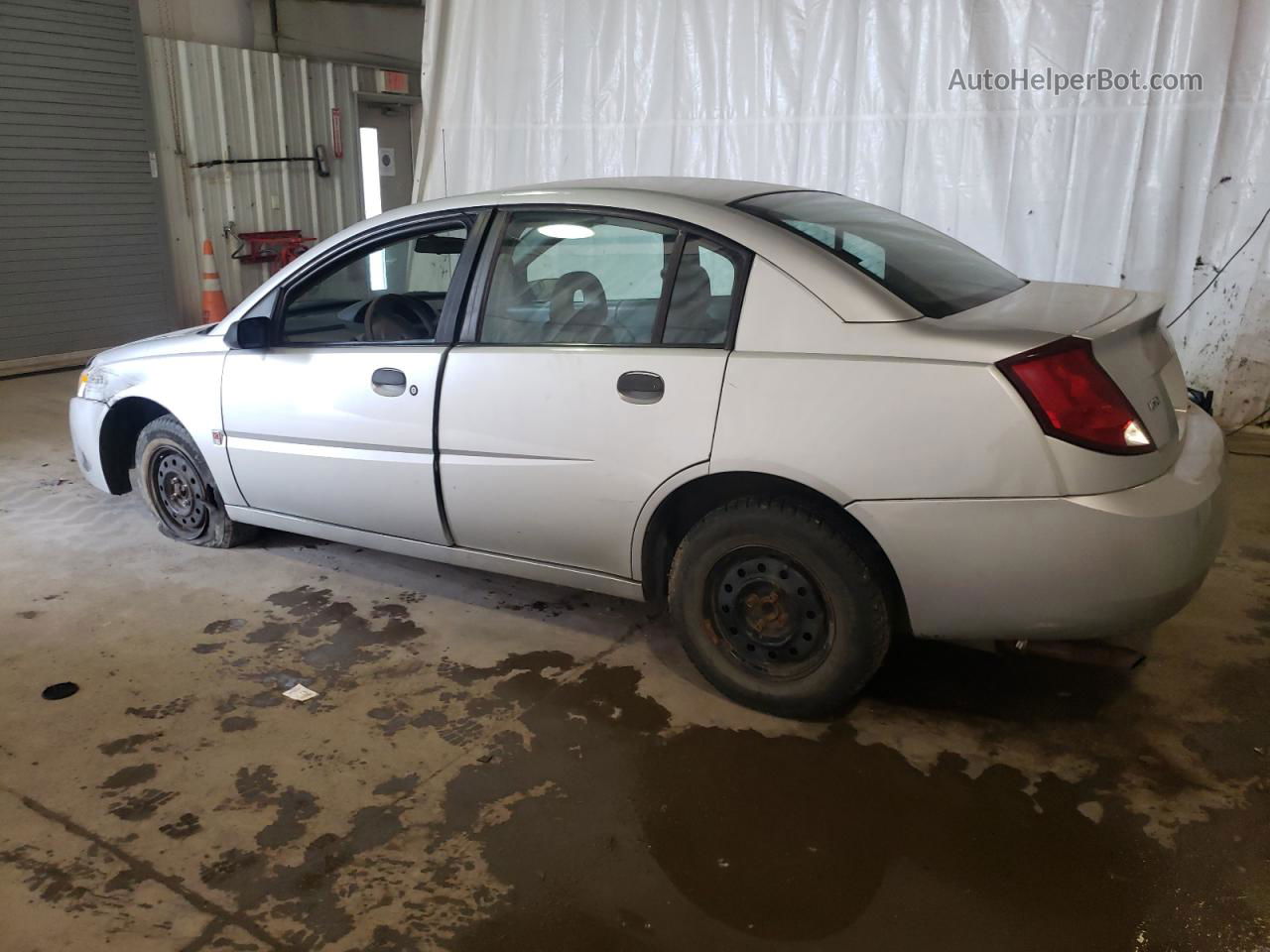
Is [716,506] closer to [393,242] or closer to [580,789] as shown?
[580,789]

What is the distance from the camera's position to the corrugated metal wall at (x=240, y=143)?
8961mm

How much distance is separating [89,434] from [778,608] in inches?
131

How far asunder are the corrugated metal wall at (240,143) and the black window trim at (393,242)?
22.1ft

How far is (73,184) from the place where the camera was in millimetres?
8305

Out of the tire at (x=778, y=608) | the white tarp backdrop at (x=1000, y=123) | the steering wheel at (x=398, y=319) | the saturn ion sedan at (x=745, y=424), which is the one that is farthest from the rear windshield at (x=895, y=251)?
the white tarp backdrop at (x=1000, y=123)

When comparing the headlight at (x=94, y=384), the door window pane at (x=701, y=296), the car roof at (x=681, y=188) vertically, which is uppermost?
the car roof at (x=681, y=188)

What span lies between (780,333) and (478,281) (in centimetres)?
110

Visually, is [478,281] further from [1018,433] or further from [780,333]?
[1018,433]

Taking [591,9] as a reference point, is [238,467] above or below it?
below

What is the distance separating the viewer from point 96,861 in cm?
221

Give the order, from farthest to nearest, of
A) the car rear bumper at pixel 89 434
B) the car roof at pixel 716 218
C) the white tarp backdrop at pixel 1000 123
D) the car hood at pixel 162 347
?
1. the white tarp backdrop at pixel 1000 123
2. the car rear bumper at pixel 89 434
3. the car hood at pixel 162 347
4. the car roof at pixel 716 218

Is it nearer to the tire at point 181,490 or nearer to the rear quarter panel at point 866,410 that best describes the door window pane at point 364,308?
the tire at point 181,490

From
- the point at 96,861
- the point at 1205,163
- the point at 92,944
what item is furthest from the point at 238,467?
the point at 1205,163

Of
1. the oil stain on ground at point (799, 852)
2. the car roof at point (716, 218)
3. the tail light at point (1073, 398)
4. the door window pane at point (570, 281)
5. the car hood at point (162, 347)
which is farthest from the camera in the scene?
the car hood at point (162, 347)
